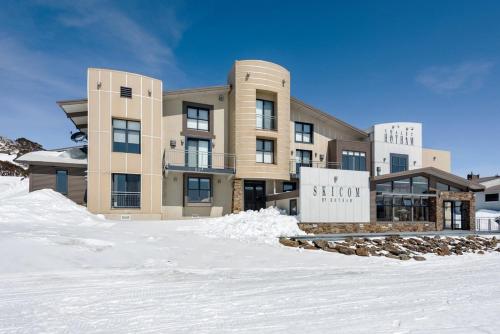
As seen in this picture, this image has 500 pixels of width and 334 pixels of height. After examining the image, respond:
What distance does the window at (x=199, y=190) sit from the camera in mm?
23766

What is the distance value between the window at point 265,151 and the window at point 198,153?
3887 mm

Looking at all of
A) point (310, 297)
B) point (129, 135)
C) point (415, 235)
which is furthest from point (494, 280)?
point (129, 135)

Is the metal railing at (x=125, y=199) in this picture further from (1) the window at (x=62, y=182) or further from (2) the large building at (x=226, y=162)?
(1) the window at (x=62, y=182)

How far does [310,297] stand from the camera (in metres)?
6.85

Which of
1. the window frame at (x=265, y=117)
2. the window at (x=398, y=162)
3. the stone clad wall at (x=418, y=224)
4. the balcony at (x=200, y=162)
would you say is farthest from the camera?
the window at (x=398, y=162)

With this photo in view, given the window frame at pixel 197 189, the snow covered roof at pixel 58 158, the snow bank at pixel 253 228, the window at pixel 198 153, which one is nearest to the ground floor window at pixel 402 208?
the snow bank at pixel 253 228

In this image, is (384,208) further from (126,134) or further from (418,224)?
(126,134)

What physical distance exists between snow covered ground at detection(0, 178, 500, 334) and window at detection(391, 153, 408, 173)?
18649 mm

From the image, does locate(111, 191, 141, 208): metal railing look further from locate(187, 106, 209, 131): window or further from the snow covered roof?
locate(187, 106, 209, 131): window

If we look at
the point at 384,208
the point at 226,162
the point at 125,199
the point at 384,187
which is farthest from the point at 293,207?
the point at 125,199

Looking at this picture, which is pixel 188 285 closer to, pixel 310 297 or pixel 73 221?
pixel 310 297

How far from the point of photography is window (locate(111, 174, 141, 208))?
822 inches

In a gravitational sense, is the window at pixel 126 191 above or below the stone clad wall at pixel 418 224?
above

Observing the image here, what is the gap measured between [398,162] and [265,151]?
50.2ft
